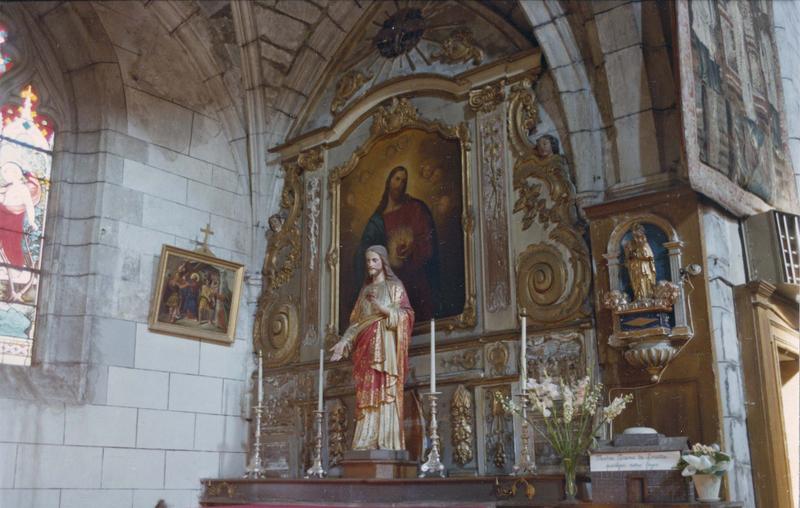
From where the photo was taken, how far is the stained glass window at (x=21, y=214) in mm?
8141

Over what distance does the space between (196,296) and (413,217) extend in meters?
2.32

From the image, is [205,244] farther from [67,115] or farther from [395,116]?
[395,116]

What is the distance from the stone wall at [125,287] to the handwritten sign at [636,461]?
4310 mm

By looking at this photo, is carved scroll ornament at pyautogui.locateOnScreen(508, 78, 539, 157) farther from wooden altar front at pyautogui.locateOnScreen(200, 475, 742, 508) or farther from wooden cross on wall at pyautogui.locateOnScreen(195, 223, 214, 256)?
wooden cross on wall at pyautogui.locateOnScreen(195, 223, 214, 256)

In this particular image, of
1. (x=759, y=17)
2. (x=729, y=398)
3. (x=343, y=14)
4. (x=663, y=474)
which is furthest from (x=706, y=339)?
(x=343, y=14)

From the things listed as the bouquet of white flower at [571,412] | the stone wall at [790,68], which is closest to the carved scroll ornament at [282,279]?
the bouquet of white flower at [571,412]

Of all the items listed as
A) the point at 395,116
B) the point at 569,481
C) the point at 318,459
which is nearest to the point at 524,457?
the point at 569,481

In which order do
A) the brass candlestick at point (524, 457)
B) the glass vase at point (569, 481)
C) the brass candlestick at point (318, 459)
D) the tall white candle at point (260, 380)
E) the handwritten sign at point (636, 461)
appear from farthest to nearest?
the tall white candle at point (260, 380)
the brass candlestick at point (318, 459)
the brass candlestick at point (524, 457)
the glass vase at point (569, 481)
the handwritten sign at point (636, 461)

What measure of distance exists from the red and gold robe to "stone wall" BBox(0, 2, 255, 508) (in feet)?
6.87

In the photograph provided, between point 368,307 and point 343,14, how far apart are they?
11.5ft

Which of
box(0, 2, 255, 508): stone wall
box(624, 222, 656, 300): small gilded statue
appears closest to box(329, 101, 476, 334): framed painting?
box(0, 2, 255, 508): stone wall

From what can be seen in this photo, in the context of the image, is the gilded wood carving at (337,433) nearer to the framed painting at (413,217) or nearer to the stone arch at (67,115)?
the framed painting at (413,217)

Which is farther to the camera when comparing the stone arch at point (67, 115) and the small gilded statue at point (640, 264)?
the stone arch at point (67, 115)

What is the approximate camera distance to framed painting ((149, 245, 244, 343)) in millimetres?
8656
